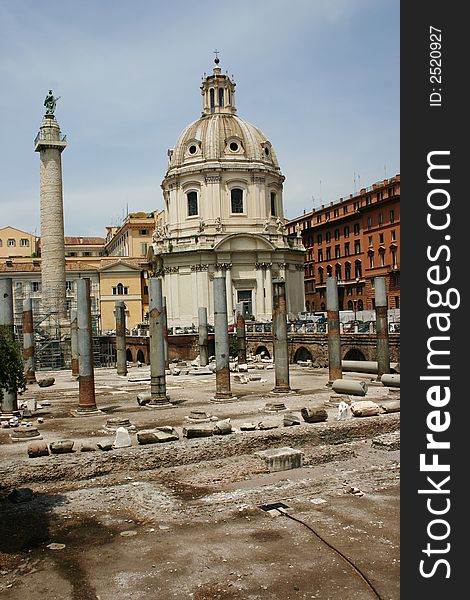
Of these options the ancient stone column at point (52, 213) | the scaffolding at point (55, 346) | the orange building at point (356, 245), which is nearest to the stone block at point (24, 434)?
the scaffolding at point (55, 346)

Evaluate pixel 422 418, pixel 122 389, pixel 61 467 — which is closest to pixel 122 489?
pixel 61 467

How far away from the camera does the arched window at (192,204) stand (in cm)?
6072

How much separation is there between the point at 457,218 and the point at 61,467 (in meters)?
10.3

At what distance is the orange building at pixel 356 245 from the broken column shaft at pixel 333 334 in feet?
95.9

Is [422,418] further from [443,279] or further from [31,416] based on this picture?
[31,416]

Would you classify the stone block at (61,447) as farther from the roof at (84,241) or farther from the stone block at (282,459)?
the roof at (84,241)

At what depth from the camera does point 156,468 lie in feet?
47.5

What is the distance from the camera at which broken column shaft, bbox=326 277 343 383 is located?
26938 millimetres

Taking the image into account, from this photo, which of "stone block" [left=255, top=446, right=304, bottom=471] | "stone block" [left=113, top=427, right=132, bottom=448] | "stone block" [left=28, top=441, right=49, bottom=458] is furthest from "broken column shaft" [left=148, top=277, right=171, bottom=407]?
"stone block" [left=255, top=446, right=304, bottom=471]

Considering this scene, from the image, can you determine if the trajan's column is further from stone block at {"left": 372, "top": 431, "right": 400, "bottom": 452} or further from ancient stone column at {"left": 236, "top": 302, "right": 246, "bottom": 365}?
stone block at {"left": 372, "top": 431, "right": 400, "bottom": 452}

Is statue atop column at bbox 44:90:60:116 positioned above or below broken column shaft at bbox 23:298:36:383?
above

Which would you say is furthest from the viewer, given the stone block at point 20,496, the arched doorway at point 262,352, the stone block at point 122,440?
the arched doorway at point 262,352

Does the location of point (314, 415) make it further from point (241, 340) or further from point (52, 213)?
point (52, 213)

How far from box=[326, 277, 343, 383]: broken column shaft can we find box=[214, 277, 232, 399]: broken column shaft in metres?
4.40
